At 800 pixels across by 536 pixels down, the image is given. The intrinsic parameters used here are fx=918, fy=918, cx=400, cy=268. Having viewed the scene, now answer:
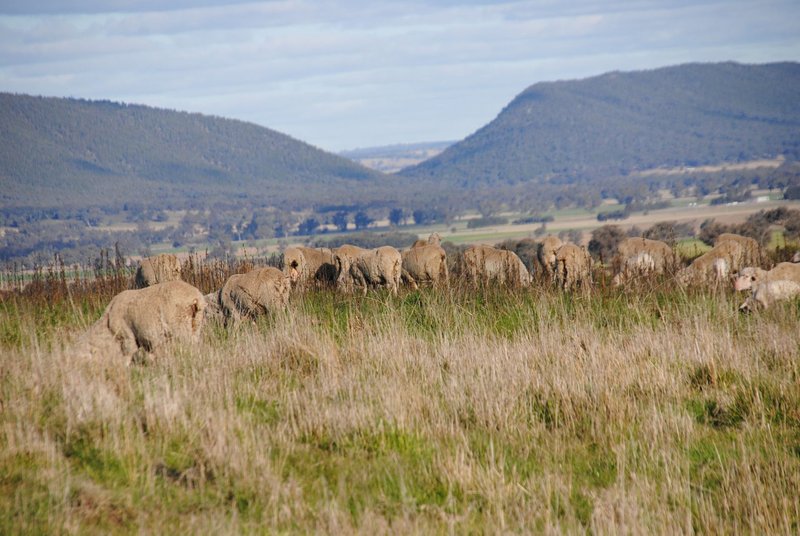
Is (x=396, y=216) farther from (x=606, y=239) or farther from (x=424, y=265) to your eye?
(x=424, y=265)

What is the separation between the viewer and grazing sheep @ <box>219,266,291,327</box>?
12398 millimetres

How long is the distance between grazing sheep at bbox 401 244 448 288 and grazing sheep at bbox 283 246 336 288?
1.41m

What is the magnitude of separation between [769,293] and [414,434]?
6991 millimetres

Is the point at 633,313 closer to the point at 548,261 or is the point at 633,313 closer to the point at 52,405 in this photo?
the point at 548,261

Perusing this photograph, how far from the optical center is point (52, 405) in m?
7.27

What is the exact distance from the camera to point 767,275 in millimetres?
13461

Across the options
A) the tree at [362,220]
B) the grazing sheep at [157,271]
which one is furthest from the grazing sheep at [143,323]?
the tree at [362,220]

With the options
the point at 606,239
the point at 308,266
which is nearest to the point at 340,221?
the point at 606,239

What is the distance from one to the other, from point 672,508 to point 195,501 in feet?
10.5

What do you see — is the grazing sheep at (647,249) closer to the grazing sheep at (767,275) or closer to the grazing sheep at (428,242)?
the grazing sheep at (767,275)

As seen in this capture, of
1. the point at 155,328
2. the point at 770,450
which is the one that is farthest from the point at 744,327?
the point at 155,328

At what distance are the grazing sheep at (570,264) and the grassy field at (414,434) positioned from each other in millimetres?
4856

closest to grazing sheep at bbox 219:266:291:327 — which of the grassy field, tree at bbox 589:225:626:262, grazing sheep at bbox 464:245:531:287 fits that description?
the grassy field

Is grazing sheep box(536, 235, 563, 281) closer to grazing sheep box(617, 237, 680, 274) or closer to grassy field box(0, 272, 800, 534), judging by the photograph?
grazing sheep box(617, 237, 680, 274)
